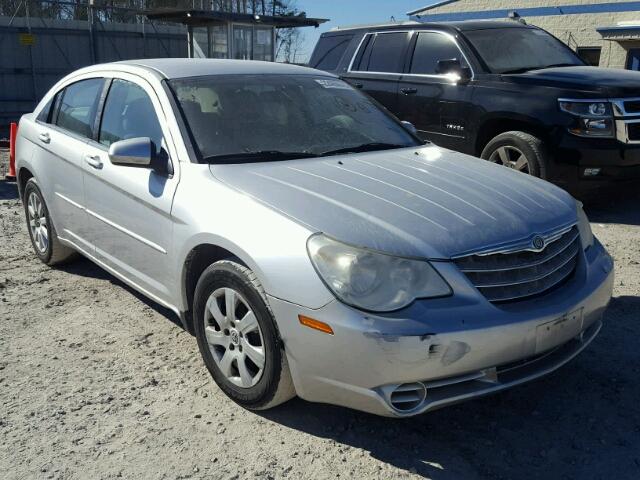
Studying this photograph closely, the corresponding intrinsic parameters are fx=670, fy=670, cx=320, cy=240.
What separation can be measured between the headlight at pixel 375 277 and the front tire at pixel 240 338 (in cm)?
37

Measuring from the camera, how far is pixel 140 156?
347 cm

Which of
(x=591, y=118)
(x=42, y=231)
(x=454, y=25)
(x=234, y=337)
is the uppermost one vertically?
(x=454, y=25)

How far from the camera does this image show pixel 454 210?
3.06 meters

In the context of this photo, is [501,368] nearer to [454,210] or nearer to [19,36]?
[454,210]

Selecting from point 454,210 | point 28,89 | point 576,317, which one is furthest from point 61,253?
point 28,89

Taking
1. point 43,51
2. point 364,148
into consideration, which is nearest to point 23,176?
point 364,148

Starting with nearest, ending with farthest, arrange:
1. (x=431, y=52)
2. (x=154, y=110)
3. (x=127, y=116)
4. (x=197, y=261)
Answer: (x=197, y=261) < (x=154, y=110) < (x=127, y=116) < (x=431, y=52)

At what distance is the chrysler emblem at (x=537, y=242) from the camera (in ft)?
9.75

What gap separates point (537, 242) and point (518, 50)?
5049 millimetres

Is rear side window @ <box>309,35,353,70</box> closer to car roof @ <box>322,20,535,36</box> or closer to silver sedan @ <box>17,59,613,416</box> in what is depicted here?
car roof @ <box>322,20,535,36</box>

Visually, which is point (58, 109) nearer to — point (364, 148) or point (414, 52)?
point (364, 148)

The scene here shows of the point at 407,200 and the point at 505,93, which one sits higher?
the point at 505,93

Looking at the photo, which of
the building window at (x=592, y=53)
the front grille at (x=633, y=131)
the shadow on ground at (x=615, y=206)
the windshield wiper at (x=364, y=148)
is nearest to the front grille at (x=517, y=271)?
the windshield wiper at (x=364, y=148)

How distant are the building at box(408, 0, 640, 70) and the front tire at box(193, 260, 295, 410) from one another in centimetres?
2015
